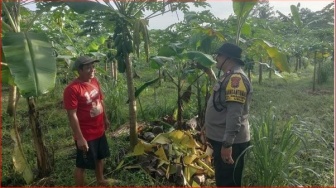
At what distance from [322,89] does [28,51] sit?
32.4 feet

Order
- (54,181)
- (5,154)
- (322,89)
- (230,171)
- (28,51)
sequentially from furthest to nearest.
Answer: (322,89), (5,154), (54,181), (230,171), (28,51)

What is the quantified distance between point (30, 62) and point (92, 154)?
108 centimetres

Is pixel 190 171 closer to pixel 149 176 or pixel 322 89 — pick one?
pixel 149 176

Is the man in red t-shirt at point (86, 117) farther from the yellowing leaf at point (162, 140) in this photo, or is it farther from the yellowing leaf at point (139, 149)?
the yellowing leaf at point (162, 140)

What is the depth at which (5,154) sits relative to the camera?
13.0 ft

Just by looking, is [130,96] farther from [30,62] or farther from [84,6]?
[30,62]

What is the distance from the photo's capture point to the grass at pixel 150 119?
2.79 meters

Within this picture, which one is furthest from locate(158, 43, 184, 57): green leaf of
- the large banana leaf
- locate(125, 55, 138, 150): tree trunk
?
the large banana leaf

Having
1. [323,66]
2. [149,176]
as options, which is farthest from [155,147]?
[323,66]

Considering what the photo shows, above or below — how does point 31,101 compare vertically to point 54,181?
above

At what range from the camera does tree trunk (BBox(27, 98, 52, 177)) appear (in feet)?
9.99

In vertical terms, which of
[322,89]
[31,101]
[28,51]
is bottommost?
[322,89]

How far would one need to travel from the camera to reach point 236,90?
247 centimetres

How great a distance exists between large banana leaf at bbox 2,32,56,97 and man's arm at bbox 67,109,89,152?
1.44 ft
